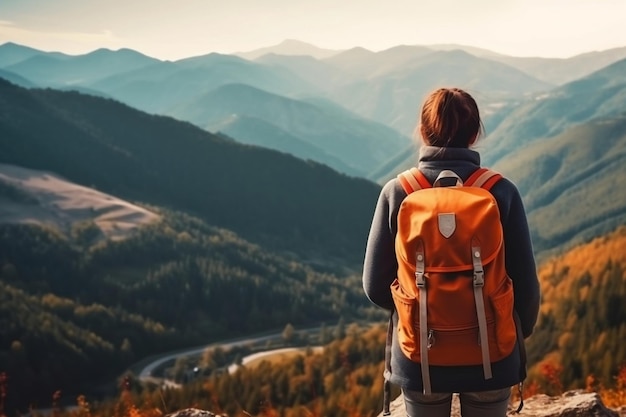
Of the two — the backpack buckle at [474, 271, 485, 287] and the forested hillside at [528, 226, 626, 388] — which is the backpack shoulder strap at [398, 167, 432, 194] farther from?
the forested hillside at [528, 226, 626, 388]

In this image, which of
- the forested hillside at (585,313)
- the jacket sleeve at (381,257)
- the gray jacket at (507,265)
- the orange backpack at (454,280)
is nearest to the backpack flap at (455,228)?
the orange backpack at (454,280)

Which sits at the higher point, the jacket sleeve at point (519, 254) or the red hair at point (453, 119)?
the red hair at point (453, 119)

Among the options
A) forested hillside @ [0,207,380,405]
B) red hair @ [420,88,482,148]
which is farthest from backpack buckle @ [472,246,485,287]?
forested hillside @ [0,207,380,405]

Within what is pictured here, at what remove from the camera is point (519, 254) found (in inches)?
161

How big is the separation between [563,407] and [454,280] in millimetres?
3676

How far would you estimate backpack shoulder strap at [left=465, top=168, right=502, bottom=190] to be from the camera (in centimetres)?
402

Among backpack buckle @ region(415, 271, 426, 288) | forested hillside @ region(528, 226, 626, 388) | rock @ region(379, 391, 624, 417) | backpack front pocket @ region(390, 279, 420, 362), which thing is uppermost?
backpack buckle @ region(415, 271, 426, 288)

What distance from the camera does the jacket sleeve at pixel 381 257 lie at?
4.29m

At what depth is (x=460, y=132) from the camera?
423 cm

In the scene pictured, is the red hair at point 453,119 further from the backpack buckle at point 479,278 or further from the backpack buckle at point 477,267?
the backpack buckle at point 479,278

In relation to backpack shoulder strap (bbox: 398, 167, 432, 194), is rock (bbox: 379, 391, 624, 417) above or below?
below

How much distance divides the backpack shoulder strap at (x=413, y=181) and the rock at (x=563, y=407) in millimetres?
3260

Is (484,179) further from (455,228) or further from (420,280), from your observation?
(420,280)

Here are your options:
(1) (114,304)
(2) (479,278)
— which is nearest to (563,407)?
(2) (479,278)
